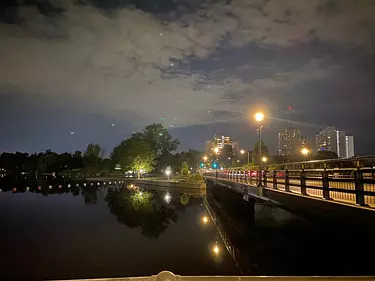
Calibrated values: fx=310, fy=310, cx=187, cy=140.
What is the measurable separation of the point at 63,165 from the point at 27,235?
533ft

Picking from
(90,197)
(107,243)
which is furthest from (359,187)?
(90,197)

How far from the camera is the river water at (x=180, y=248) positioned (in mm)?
16469

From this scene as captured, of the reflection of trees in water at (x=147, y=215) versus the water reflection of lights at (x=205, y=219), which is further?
the water reflection of lights at (x=205, y=219)

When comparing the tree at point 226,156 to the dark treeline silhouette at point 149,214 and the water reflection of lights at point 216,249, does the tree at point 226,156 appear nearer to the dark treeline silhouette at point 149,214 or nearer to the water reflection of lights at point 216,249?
the dark treeline silhouette at point 149,214

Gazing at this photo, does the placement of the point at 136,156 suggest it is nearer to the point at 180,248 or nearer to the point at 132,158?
the point at 132,158

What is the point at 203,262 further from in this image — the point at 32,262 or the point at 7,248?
the point at 7,248

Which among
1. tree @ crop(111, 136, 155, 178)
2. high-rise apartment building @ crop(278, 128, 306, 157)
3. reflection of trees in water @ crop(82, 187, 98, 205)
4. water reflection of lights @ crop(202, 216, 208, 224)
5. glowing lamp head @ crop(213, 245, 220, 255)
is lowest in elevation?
glowing lamp head @ crop(213, 245, 220, 255)

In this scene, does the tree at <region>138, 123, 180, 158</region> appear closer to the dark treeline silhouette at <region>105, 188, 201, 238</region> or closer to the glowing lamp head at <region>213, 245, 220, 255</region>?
the dark treeline silhouette at <region>105, 188, 201, 238</region>

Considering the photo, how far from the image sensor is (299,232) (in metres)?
20.9

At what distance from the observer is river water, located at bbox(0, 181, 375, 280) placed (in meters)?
16.5

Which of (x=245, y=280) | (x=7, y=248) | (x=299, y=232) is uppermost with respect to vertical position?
(x=245, y=280)

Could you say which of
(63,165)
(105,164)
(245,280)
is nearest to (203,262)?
(245,280)

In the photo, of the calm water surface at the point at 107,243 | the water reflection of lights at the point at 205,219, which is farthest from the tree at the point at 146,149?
the water reflection of lights at the point at 205,219

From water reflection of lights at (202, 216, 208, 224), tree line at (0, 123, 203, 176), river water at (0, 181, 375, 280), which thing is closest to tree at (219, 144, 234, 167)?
tree line at (0, 123, 203, 176)
